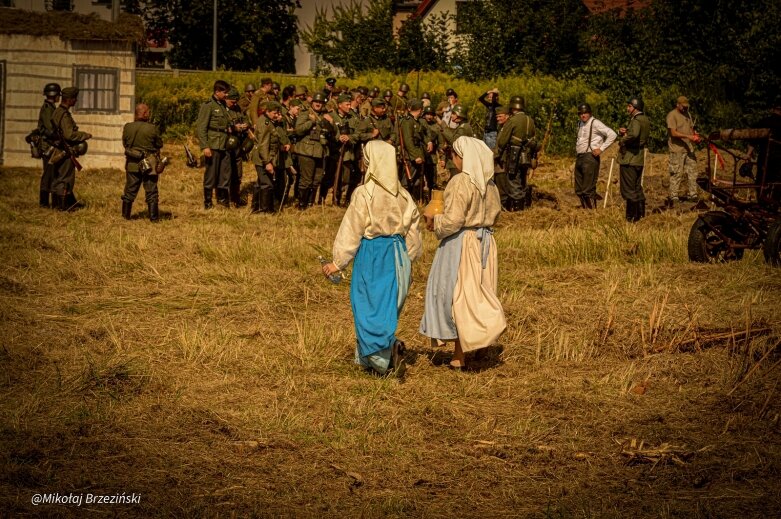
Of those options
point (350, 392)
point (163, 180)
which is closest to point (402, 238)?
point (350, 392)

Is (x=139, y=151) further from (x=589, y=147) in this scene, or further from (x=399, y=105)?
(x=399, y=105)

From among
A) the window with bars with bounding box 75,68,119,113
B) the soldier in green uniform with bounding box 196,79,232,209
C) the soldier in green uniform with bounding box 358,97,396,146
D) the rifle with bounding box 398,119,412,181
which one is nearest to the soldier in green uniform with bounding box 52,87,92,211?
the soldier in green uniform with bounding box 196,79,232,209

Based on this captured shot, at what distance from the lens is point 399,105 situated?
23672 mm

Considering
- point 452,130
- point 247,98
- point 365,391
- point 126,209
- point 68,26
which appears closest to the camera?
point 365,391

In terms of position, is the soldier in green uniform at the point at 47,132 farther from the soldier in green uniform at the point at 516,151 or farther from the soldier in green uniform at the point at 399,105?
the soldier in green uniform at the point at 516,151

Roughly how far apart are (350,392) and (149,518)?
2.72 metres

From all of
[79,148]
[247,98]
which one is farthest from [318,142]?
[79,148]

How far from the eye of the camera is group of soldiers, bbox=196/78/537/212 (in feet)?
59.8

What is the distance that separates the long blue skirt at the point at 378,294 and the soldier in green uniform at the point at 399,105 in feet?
38.3

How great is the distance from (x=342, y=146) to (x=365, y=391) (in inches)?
447

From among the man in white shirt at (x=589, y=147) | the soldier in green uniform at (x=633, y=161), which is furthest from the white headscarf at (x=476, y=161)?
the man in white shirt at (x=589, y=147)

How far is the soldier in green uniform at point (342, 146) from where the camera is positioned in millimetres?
19156

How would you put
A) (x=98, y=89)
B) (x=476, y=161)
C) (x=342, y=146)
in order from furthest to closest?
1. (x=98, y=89)
2. (x=342, y=146)
3. (x=476, y=161)

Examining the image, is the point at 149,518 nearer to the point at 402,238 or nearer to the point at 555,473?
the point at 555,473
